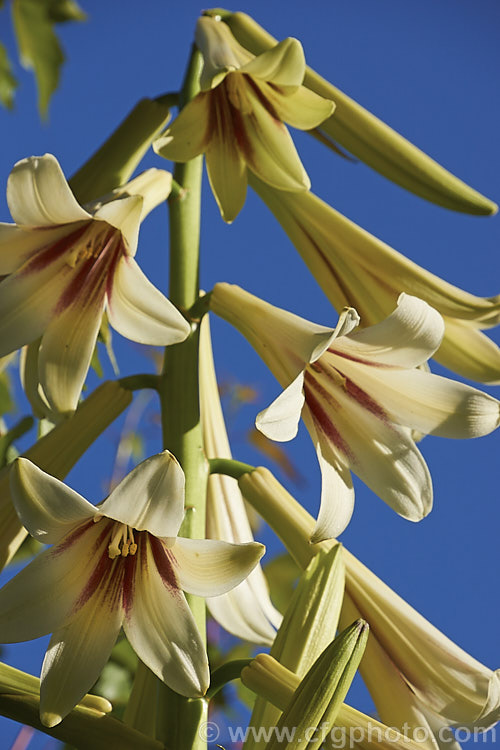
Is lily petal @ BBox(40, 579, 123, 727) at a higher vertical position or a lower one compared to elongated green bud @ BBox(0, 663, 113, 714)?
higher

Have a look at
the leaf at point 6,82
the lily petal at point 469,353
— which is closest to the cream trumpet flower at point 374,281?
the lily petal at point 469,353

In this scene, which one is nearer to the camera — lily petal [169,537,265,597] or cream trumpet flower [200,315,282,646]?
lily petal [169,537,265,597]

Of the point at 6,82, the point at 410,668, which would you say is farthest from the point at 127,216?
the point at 6,82

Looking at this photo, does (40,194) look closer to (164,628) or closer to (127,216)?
(127,216)

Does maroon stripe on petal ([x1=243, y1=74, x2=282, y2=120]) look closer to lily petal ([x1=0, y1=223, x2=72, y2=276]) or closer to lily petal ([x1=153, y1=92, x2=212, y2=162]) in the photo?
lily petal ([x1=153, y1=92, x2=212, y2=162])

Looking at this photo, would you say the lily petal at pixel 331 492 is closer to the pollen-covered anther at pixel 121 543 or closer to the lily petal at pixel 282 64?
the pollen-covered anther at pixel 121 543

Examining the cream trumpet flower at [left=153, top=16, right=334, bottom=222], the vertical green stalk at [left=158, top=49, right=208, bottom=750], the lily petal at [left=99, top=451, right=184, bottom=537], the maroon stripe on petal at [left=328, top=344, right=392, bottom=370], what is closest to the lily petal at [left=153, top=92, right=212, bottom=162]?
the cream trumpet flower at [left=153, top=16, right=334, bottom=222]

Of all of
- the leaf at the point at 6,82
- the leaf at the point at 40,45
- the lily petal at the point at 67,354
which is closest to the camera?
the lily petal at the point at 67,354
